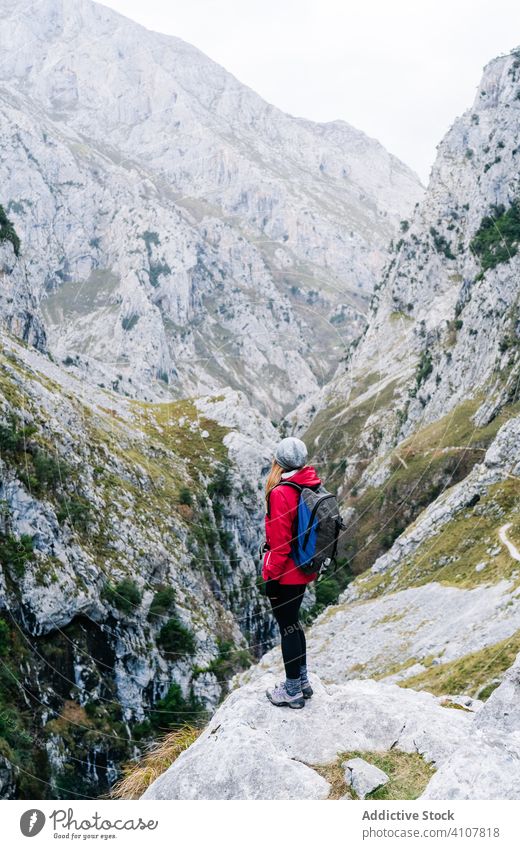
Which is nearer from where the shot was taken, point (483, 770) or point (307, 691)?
point (483, 770)

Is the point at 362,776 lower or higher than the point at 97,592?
higher

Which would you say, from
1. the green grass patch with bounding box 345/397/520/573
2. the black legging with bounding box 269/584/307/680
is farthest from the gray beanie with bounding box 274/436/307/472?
the green grass patch with bounding box 345/397/520/573

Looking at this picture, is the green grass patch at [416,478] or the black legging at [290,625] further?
the green grass patch at [416,478]

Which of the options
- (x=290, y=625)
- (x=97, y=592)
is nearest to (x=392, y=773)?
(x=290, y=625)

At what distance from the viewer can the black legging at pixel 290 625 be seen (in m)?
12.7

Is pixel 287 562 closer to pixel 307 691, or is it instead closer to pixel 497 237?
pixel 307 691

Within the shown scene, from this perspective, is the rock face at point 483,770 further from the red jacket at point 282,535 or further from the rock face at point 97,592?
the rock face at point 97,592

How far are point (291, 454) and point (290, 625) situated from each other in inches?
140

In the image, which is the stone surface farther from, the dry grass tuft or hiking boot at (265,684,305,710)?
the dry grass tuft

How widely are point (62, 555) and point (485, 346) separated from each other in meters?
110

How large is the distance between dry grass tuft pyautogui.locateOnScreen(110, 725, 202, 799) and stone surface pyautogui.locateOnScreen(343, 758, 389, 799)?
4.59 metres

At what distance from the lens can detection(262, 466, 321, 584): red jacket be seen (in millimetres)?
12172

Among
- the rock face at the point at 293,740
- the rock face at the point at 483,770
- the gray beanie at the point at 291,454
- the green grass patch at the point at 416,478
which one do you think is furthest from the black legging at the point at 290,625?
the green grass patch at the point at 416,478

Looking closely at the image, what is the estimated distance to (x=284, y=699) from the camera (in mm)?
13414
